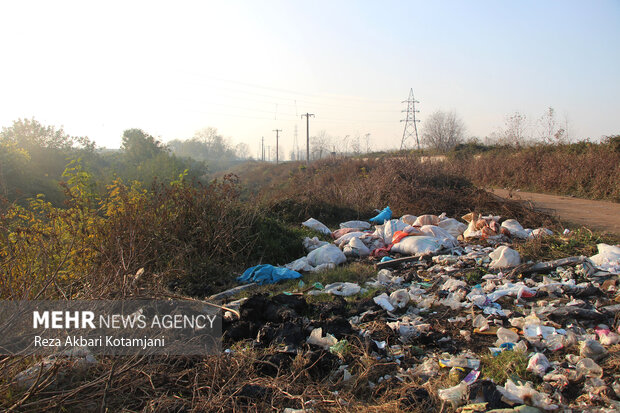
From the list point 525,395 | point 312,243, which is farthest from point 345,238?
point 525,395

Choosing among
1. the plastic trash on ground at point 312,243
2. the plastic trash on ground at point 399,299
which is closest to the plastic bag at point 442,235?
the plastic trash on ground at point 312,243

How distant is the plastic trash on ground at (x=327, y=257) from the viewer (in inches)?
240

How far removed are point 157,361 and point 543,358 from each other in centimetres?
272

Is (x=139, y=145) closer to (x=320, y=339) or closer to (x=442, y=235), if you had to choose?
(x=442, y=235)

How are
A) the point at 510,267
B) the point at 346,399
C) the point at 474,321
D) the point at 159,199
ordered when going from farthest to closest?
the point at 159,199, the point at 510,267, the point at 474,321, the point at 346,399

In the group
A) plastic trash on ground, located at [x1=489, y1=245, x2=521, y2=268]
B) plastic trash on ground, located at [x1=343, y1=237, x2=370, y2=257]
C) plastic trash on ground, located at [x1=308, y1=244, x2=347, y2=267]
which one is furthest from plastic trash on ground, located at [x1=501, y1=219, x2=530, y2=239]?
plastic trash on ground, located at [x1=308, y1=244, x2=347, y2=267]

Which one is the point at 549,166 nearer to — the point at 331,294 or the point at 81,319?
the point at 331,294

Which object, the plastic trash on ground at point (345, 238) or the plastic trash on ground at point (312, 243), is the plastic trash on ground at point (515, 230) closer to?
the plastic trash on ground at point (345, 238)

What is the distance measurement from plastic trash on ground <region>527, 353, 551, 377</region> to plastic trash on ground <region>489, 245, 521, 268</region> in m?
2.42

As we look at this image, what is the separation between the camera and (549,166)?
1478 cm

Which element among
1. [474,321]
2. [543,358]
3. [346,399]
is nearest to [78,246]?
[346,399]

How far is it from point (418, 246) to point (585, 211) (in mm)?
6426

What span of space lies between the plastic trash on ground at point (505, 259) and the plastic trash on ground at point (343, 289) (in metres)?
1.91
